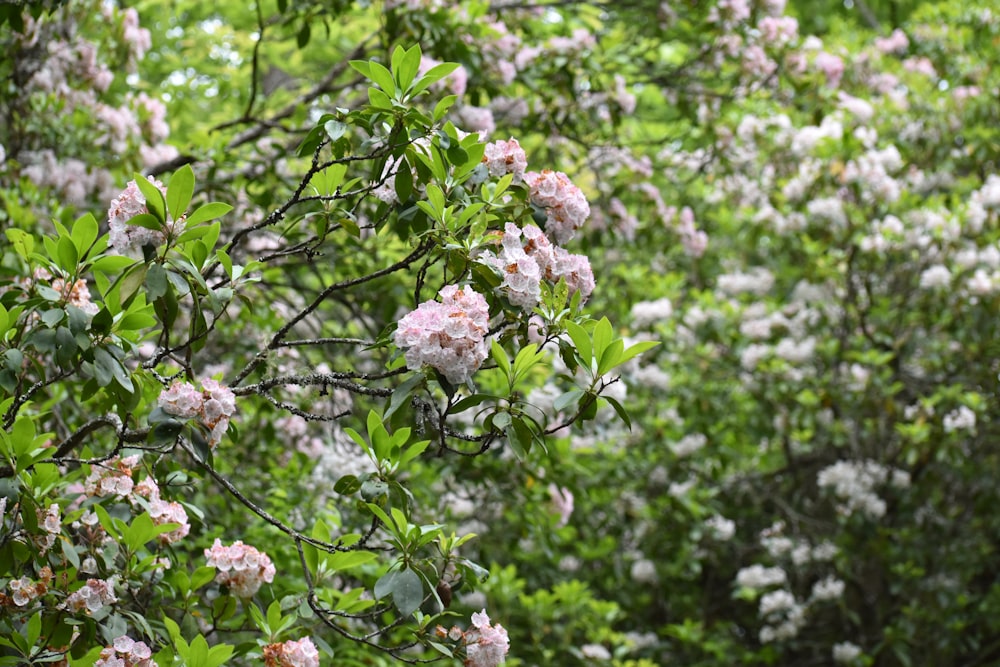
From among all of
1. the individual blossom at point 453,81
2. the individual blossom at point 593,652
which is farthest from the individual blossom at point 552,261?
the individual blossom at point 593,652

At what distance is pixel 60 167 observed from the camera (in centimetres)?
406

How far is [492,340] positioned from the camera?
6.04ft

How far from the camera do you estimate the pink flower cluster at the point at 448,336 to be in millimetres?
1685

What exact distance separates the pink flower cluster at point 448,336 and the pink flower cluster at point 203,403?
1.19ft

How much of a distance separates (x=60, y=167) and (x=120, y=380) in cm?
262

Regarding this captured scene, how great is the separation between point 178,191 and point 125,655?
85cm

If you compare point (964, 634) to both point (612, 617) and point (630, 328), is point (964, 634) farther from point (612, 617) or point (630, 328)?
point (630, 328)

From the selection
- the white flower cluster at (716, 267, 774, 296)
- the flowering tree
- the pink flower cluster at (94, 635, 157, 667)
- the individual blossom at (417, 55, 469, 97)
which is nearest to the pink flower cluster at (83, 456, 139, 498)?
the flowering tree

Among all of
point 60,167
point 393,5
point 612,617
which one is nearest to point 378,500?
point 393,5

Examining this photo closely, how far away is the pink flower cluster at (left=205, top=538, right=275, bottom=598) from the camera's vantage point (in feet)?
7.39

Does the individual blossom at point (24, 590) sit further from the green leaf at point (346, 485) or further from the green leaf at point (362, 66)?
the green leaf at point (362, 66)

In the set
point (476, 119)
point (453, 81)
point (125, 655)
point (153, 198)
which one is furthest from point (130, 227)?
point (476, 119)

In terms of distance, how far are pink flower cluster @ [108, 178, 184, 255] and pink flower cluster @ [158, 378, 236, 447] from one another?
25cm

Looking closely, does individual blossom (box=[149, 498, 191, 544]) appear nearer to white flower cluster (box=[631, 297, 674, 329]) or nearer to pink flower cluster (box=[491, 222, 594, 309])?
pink flower cluster (box=[491, 222, 594, 309])
